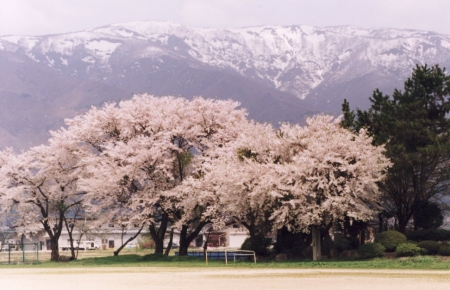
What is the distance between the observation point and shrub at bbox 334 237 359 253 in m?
47.9

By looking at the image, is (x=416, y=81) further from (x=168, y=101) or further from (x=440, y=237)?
(x=168, y=101)

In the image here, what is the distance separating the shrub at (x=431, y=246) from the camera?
41656 mm

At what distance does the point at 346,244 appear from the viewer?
159 ft

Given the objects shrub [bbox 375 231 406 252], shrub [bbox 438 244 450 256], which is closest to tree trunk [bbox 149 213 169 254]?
shrub [bbox 375 231 406 252]

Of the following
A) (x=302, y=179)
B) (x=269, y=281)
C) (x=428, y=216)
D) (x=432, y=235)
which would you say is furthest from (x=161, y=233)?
(x=269, y=281)

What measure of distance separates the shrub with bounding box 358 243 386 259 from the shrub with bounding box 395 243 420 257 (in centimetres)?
124

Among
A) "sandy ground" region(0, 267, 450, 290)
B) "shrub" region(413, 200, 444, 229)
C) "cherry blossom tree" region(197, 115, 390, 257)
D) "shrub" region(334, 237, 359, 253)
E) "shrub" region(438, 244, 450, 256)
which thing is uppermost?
"cherry blossom tree" region(197, 115, 390, 257)

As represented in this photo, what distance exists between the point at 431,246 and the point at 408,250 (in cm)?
172

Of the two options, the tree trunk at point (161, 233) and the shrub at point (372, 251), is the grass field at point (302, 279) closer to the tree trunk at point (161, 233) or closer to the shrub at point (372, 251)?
the shrub at point (372, 251)

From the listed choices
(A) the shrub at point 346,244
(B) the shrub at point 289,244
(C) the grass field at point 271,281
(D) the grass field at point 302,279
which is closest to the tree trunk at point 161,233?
(B) the shrub at point 289,244

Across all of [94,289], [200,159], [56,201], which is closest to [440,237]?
[200,159]

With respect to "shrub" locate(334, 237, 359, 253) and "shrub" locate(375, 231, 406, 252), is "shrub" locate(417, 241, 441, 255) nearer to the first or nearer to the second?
"shrub" locate(375, 231, 406, 252)

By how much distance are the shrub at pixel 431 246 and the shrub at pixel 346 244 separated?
22.0ft

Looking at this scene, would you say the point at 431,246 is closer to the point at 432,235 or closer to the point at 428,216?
the point at 432,235
